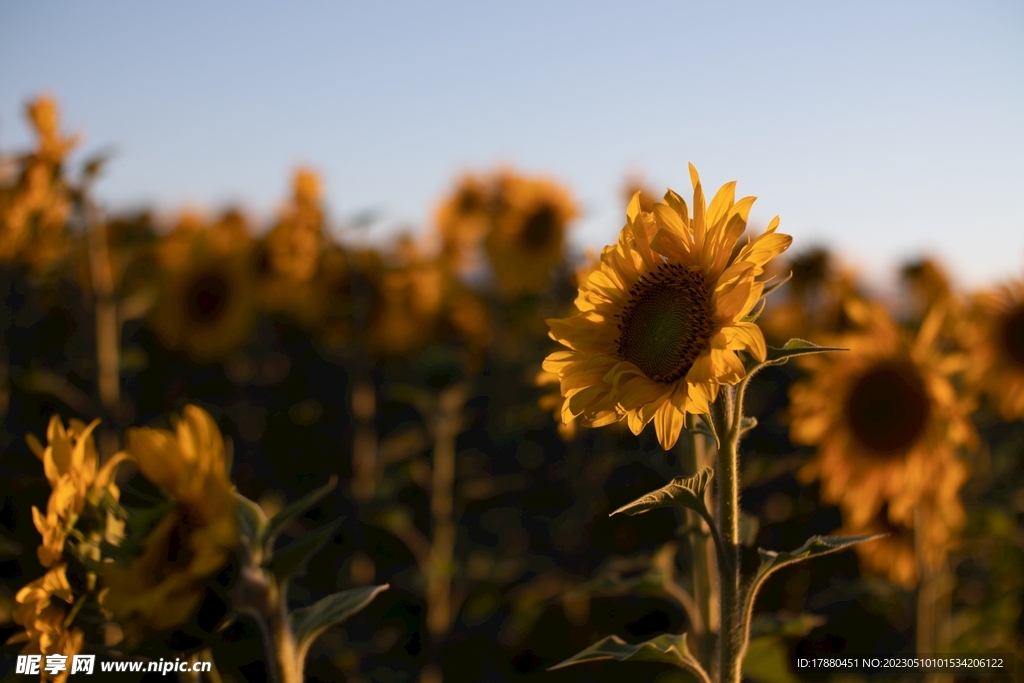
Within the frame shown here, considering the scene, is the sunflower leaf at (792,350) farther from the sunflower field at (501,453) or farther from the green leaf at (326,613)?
the green leaf at (326,613)

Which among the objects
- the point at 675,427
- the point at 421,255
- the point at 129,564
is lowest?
the point at 129,564

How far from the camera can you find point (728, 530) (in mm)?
1083

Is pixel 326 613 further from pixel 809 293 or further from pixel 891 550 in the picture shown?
pixel 809 293

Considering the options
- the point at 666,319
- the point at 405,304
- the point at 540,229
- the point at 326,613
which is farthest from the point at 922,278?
the point at 326,613

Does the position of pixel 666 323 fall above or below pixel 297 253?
below

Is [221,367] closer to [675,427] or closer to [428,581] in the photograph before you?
[428,581]

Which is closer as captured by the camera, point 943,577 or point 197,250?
point 943,577

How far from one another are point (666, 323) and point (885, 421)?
2.02 m

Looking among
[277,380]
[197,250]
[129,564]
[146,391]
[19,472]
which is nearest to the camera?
[129,564]

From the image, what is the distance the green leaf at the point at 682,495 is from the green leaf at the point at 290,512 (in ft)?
1.60

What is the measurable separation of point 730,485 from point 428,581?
2.38 meters

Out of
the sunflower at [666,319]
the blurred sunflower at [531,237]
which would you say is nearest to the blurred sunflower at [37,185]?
the sunflower at [666,319]

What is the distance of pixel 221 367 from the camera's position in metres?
7.01

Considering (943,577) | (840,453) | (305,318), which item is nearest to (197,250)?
(305,318)
